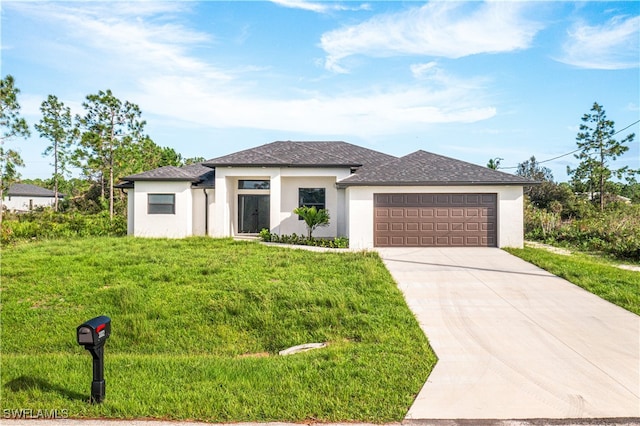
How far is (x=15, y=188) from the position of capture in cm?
4631

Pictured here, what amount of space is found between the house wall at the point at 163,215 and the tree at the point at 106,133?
13640mm

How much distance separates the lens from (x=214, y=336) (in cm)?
668

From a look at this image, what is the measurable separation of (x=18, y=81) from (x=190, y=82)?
56.4 feet

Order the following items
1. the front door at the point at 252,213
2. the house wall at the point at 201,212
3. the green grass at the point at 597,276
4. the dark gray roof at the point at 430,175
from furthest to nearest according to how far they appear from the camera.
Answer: the front door at the point at 252,213
the house wall at the point at 201,212
the dark gray roof at the point at 430,175
the green grass at the point at 597,276

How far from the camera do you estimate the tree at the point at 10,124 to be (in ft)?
79.8

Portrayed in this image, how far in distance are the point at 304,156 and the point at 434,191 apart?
662 centimetres

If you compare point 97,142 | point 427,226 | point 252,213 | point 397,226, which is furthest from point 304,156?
point 97,142

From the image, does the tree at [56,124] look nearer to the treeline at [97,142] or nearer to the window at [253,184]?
the treeline at [97,142]

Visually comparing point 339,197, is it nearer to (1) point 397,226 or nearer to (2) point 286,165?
(2) point 286,165

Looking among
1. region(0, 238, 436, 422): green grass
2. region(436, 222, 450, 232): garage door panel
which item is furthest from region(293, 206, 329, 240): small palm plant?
region(436, 222, 450, 232): garage door panel

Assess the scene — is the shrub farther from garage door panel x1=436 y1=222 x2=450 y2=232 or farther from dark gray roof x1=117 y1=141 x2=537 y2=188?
garage door panel x1=436 y1=222 x2=450 y2=232

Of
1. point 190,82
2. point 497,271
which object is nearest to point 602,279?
point 497,271

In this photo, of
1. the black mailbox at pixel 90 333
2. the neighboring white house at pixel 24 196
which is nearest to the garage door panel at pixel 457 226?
the black mailbox at pixel 90 333

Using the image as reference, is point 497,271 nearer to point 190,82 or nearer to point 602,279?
point 602,279
